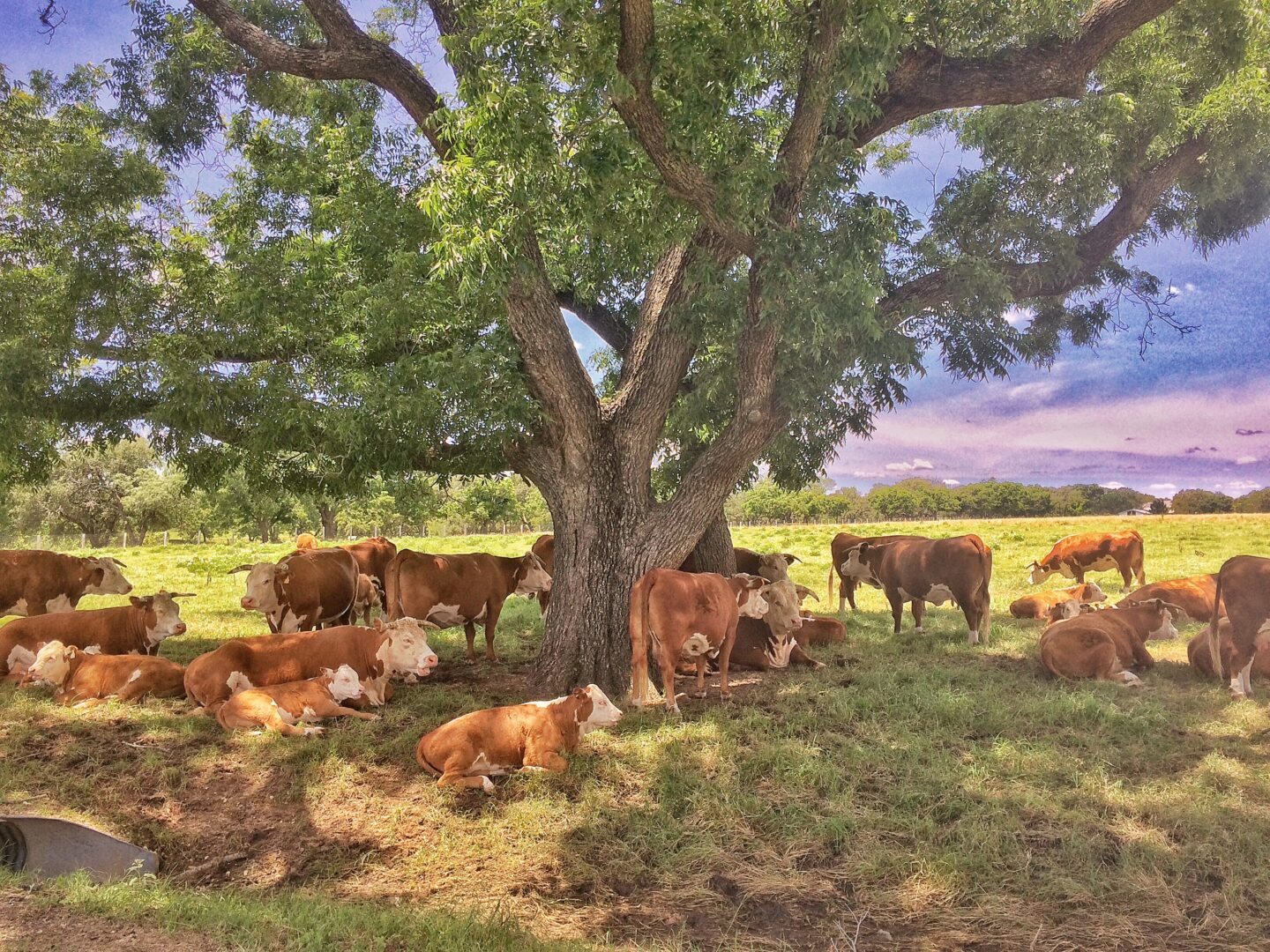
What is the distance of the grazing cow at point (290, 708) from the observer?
682cm

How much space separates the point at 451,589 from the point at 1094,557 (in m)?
12.6

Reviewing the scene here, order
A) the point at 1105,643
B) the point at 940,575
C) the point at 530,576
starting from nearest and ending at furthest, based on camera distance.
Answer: the point at 1105,643 < the point at 530,576 < the point at 940,575

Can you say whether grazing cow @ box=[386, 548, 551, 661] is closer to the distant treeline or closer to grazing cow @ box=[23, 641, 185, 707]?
the distant treeline

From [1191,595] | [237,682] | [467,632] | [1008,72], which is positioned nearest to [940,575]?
[1191,595]

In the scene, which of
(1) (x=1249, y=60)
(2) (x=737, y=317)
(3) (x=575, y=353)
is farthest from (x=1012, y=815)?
(1) (x=1249, y=60)

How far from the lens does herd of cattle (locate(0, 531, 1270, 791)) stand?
22.3 feet

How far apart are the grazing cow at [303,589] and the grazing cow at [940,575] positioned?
7.68 m

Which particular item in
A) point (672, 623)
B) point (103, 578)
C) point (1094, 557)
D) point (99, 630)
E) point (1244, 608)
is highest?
point (103, 578)

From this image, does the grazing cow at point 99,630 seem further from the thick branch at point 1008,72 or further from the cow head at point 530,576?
the thick branch at point 1008,72

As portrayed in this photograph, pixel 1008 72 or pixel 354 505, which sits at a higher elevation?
pixel 1008 72

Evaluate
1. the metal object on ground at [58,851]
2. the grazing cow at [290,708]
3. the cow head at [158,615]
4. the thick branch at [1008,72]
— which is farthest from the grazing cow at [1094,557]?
the metal object on ground at [58,851]

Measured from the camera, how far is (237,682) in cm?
739

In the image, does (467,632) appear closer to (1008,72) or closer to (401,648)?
(401,648)

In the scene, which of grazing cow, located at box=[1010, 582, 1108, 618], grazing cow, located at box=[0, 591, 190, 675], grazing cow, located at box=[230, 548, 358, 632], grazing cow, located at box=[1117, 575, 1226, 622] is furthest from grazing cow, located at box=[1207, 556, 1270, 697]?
grazing cow, located at box=[0, 591, 190, 675]
